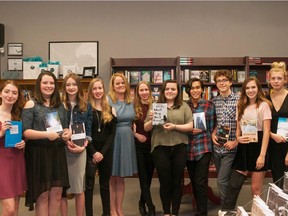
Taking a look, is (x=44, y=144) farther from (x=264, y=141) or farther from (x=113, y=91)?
(x=264, y=141)

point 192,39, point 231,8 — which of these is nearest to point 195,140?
point 192,39

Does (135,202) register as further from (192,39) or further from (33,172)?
(192,39)

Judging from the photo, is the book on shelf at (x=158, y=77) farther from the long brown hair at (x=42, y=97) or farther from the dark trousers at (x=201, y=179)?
the long brown hair at (x=42, y=97)

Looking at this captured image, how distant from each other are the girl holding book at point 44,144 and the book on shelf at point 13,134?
0.15 feet

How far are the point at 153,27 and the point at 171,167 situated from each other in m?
3.83

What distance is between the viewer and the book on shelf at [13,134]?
7.39 ft

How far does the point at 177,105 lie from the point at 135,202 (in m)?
1.60

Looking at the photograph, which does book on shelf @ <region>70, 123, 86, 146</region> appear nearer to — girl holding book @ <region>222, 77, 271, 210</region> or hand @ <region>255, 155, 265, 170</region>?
girl holding book @ <region>222, 77, 271, 210</region>

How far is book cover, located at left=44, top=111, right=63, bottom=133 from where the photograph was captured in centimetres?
235

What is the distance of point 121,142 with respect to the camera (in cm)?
302

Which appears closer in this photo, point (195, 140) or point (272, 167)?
point (272, 167)

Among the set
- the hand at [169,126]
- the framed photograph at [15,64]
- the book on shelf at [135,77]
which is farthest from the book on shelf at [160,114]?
the framed photograph at [15,64]

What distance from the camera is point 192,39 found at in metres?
6.07

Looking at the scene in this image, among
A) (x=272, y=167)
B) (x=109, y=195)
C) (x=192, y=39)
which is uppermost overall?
(x=192, y=39)
